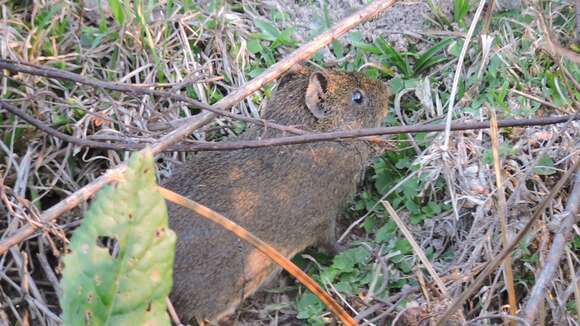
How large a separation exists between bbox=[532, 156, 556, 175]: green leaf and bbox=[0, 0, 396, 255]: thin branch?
3.48 ft

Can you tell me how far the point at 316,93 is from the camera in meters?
4.65

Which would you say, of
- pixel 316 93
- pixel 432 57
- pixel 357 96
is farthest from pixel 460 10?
pixel 316 93

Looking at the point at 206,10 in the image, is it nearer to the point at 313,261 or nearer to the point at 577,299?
the point at 313,261

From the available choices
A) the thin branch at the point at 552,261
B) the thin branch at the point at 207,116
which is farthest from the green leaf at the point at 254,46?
the thin branch at the point at 552,261

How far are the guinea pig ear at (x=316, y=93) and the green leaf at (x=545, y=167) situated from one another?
1.14 meters

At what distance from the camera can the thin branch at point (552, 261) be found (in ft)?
10.5

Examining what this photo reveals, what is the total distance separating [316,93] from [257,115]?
1.33 ft

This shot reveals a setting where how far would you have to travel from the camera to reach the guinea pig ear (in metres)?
4.62

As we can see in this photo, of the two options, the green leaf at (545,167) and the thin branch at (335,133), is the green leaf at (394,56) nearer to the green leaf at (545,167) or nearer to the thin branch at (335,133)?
the green leaf at (545,167)

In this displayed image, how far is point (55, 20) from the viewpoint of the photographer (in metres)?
4.81

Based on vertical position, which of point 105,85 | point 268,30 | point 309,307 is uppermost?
point 105,85

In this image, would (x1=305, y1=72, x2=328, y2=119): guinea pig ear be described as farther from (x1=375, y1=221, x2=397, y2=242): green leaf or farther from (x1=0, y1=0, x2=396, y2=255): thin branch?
(x1=375, y1=221, x2=397, y2=242): green leaf

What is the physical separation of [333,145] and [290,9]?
114cm

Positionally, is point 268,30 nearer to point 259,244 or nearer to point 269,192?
point 269,192
